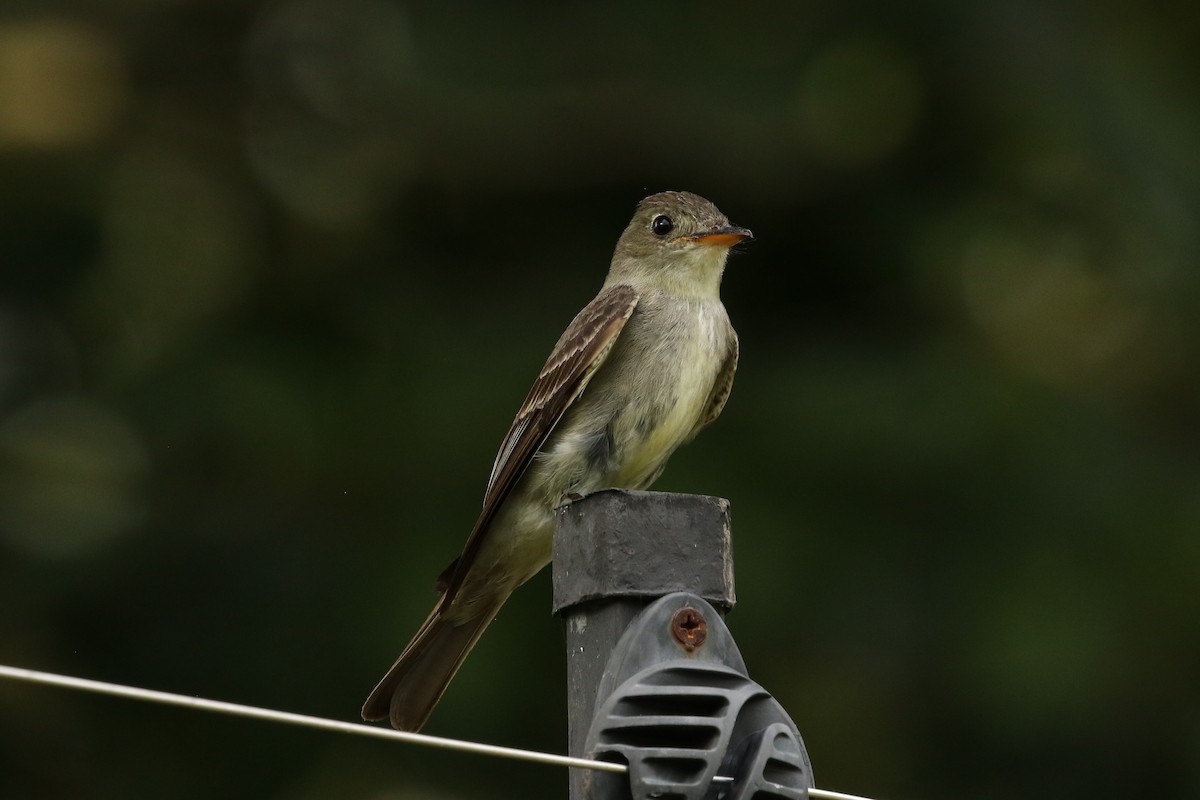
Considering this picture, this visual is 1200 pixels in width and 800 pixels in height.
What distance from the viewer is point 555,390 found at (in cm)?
538

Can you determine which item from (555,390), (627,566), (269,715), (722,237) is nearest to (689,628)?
(627,566)

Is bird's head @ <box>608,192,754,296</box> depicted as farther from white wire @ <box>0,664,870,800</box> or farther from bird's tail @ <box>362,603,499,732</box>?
white wire @ <box>0,664,870,800</box>

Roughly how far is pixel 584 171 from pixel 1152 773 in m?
3.87

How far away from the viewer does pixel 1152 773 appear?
8750mm

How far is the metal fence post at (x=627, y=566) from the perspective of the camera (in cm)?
338

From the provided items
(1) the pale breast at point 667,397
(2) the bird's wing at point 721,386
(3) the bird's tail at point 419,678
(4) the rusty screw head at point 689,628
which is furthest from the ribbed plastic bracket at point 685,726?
(2) the bird's wing at point 721,386

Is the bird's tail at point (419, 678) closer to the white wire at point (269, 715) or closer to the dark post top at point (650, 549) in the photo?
the dark post top at point (650, 549)

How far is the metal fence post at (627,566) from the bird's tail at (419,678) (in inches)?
58.5

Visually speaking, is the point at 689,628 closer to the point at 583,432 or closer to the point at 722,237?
the point at 583,432

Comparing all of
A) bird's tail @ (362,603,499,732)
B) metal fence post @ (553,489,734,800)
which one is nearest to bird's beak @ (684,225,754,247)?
bird's tail @ (362,603,499,732)

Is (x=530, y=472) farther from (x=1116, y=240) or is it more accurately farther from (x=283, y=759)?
(x=1116, y=240)

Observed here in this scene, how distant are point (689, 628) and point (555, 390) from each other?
2.13 meters

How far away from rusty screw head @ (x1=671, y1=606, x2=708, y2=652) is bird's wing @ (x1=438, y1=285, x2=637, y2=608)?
6.19ft

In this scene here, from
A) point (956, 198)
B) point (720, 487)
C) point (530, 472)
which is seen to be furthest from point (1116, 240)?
point (530, 472)
